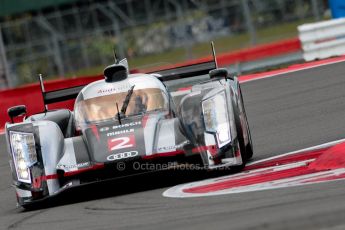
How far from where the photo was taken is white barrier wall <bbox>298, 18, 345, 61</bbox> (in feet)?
68.9

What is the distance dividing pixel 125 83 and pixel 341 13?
14.2 metres

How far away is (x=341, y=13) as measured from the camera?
24438 mm

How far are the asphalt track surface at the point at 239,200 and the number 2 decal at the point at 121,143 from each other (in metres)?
0.31

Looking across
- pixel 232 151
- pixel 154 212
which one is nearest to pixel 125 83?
pixel 232 151

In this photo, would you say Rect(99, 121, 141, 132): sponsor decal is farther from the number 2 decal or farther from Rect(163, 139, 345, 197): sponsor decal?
Rect(163, 139, 345, 197): sponsor decal

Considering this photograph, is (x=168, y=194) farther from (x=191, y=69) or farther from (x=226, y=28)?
(x=226, y=28)

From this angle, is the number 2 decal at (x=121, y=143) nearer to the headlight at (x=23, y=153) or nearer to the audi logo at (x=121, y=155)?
the audi logo at (x=121, y=155)

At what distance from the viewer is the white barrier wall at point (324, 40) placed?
2100 cm

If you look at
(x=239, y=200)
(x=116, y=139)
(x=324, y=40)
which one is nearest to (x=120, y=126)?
(x=116, y=139)

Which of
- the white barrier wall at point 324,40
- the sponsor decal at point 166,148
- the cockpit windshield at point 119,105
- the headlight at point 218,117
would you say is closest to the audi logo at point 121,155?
the sponsor decal at point 166,148

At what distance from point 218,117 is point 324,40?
11.8 m

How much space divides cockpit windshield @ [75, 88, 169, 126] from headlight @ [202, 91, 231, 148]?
81 cm

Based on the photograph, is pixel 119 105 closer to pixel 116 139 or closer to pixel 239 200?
pixel 116 139

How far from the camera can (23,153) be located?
392 inches
